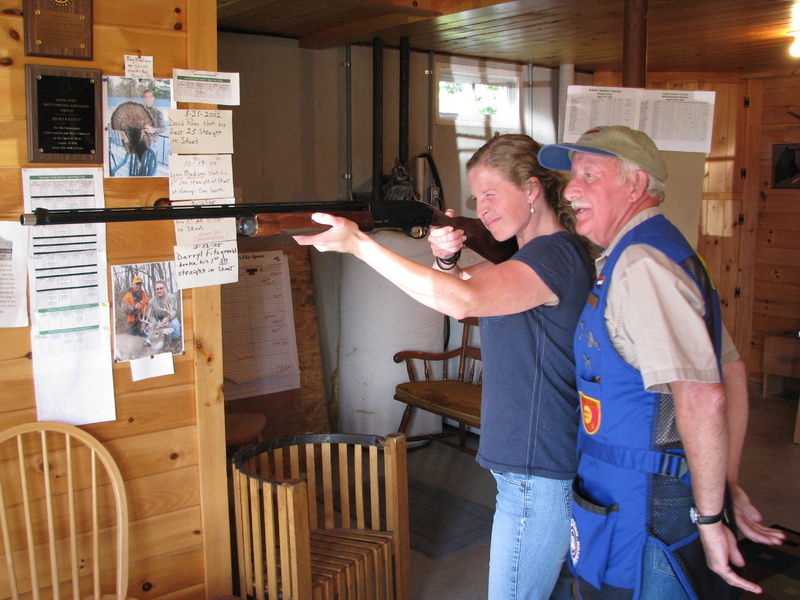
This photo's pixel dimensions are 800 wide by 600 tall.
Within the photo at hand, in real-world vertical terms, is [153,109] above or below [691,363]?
above

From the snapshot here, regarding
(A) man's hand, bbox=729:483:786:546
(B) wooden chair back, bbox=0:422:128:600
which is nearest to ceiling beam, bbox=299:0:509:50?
(B) wooden chair back, bbox=0:422:128:600

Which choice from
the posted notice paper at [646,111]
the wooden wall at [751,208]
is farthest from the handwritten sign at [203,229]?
the wooden wall at [751,208]

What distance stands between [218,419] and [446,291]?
3.60 ft

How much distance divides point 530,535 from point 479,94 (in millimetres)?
4374

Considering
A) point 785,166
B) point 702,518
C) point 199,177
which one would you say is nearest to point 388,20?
point 199,177

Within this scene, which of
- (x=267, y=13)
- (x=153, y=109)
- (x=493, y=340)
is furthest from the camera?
(x=267, y=13)

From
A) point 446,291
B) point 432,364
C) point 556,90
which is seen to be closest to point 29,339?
point 446,291

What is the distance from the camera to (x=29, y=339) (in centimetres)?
208

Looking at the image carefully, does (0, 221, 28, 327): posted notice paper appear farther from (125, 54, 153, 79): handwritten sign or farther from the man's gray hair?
the man's gray hair

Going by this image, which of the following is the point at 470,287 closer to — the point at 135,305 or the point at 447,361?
the point at 135,305

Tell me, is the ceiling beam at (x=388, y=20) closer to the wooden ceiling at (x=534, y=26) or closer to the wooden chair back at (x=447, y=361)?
the wooden ceiling at (x=534, y=26)

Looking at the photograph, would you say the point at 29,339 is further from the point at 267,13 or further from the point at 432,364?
the point at 432,364

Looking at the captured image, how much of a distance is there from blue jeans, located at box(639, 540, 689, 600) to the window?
13.8ft

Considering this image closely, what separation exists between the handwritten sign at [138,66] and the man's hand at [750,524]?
1856 mm
